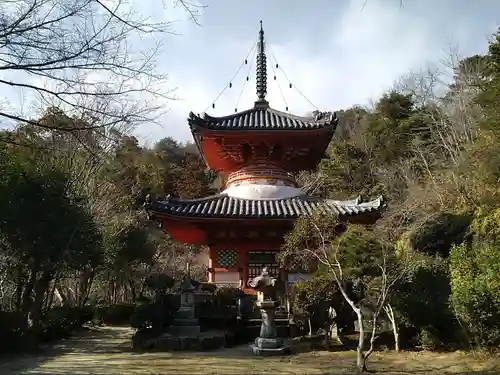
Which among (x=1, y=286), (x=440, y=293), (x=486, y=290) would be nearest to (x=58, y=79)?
(x=486, y=290)

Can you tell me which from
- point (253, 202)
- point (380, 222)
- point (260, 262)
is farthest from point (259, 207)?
point (380, 222)

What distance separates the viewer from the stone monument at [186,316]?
11.8 metres

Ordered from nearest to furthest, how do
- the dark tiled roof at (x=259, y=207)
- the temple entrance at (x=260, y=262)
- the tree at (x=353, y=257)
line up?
the tree at (x=353, y=257) < the dark tiled roof at (x=259, y=207) < the temple entrance at (x=260, y=262)

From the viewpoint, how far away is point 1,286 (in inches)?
548

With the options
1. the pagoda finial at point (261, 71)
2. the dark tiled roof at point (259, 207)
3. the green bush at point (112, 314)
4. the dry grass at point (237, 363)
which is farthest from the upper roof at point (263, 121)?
the green bush at point (112, 314)

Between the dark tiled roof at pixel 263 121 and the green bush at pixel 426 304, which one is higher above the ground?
the dark tiled roof at pixel 263 121

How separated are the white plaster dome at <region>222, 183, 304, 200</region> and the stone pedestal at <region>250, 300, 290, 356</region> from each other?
4.97 metres

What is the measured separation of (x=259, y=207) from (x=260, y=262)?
5.29ft

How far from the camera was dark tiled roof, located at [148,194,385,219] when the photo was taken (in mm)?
13297

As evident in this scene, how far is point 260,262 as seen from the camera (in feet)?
46.5

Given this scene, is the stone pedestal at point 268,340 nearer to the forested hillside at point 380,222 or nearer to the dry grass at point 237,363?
the dry grass at point 237,363

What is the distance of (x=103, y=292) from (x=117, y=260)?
6.33 metres

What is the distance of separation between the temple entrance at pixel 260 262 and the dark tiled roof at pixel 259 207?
1352mm

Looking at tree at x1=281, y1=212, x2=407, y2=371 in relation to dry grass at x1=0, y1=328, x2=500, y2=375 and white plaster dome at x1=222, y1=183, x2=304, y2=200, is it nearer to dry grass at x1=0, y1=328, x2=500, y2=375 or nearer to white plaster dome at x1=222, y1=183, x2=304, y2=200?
dry grass at x1=0, y1=328, x2=500, y2=375
